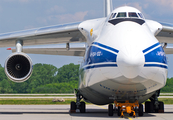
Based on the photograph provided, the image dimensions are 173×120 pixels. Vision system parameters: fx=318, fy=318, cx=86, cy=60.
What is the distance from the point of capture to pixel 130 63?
814cm

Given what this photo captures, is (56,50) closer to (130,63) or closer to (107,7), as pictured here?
(107,7)

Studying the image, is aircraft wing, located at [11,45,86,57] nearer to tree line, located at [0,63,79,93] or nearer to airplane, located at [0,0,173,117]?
airplane, located at [0,0,173,117]

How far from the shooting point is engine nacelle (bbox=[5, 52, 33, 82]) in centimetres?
1116

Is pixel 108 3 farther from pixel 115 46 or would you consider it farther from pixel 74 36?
pixel 115 46

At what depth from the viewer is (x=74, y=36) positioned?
12789 millimetres

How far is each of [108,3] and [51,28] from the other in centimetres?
391

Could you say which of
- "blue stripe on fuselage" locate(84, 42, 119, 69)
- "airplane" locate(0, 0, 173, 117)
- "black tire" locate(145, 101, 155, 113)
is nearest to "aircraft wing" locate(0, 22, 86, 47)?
"airplane" locate(0, 0, 173, 117)

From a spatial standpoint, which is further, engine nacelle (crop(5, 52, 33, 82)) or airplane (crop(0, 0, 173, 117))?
engine nacelle (crop(5, 52, 33, 82))

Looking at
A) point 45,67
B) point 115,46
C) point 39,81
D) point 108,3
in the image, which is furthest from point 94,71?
point 45,67

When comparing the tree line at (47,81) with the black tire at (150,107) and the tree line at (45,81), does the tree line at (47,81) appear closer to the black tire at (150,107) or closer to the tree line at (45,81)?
the tree line at (45,81)

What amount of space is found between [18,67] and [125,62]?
15.3ft

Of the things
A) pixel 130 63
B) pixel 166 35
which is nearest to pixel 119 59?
pixel 130 63

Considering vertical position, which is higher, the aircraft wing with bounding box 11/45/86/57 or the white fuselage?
the aircraft wing with bounding box 11/45/86/57

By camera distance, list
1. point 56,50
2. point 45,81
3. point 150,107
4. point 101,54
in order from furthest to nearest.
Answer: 1. point 45,81
2. point 56,50
3. point 150,107
4. point 101,54
